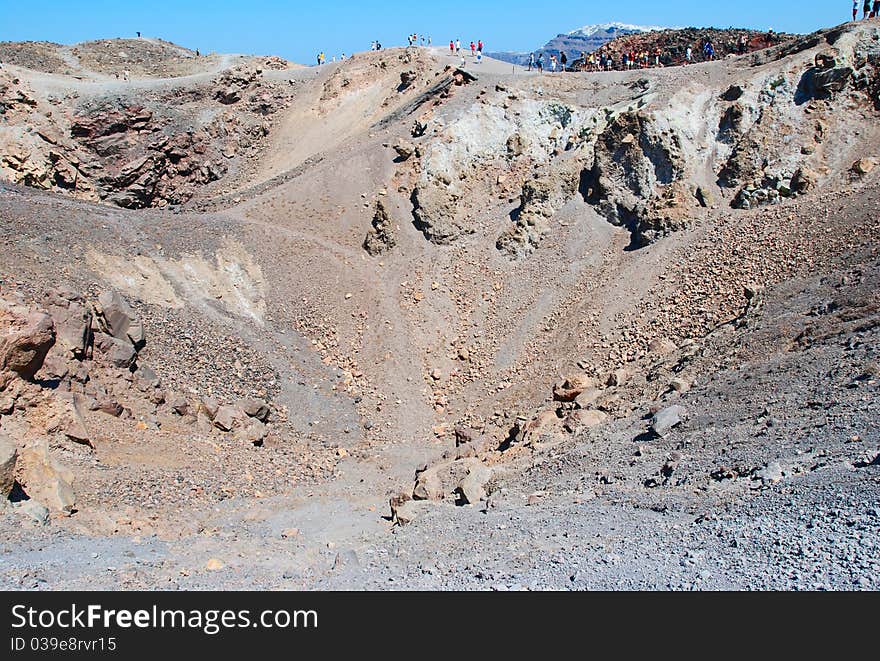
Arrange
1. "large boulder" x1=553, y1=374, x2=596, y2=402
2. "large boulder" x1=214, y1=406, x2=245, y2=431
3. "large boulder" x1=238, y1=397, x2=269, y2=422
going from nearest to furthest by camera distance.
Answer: "large boulder" x1=214, y1=406, x2=245, y2=431 → "large boulder" x1=553, y1=374, x2=596, y2=402 → "large boulder" x1=238, y1=397, x2=269, y2=422

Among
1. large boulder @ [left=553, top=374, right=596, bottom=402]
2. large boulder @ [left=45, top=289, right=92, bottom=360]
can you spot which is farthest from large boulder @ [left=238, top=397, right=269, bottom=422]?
large boulder @ [left=553, top=374, right=596, bottom=402]

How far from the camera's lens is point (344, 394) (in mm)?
23750

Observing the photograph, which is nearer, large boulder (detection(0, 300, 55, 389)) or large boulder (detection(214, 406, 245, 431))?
large boulder (detection(0, 300, 55, 389))

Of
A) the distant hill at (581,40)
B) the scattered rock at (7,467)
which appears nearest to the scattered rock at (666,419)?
the scattered rock at (7,467)

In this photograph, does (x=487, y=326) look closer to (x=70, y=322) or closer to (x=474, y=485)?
(x=474, y=485)

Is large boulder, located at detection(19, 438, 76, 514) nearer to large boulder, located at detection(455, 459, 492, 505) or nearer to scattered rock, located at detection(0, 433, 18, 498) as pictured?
scattered rock, located at detection(0, 433, 18, 498)

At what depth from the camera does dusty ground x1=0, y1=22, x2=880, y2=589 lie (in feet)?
39.9

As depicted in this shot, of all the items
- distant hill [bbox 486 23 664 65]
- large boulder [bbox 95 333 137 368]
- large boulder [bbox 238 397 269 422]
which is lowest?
large boulder [bbox 238 397 269 422]

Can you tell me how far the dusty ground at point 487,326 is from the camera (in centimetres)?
1215

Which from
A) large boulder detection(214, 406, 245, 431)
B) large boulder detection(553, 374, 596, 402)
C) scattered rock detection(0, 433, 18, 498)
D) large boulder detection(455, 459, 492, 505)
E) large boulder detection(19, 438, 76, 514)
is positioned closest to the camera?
scattered rock detection(0, 433, 18, 498)

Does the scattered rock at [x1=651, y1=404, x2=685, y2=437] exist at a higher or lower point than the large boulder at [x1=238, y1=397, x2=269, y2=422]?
lower

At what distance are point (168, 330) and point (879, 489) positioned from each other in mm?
18374

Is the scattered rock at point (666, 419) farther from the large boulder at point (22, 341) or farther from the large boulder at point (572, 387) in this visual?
the large boulder at point (22, 341)

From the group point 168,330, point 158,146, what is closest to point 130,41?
point 158,146
